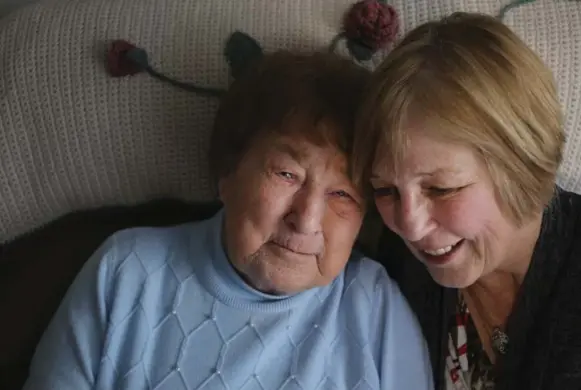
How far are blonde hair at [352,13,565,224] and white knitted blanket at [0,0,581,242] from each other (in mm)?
273

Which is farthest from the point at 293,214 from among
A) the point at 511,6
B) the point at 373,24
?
the point at 511,6

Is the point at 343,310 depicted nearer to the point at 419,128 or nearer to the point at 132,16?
the point at 419,128

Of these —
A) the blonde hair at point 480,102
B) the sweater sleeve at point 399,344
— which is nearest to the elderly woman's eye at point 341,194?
the blonde hair at point 480,102

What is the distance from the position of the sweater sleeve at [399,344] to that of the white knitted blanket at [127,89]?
0.37 m

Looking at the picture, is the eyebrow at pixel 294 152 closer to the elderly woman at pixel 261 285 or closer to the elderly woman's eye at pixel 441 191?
the elderly woman at pixel 261 285

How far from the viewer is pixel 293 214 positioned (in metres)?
1.20

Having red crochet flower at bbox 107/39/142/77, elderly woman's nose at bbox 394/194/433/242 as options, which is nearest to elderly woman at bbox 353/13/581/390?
elderly woman's nose at bbox 394/194/433/242

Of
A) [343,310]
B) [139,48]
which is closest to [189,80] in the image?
[139,48]

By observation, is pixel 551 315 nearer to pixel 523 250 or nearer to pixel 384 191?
pixel 523 250

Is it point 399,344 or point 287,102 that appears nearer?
point 287,102

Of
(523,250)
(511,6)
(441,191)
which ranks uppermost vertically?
(511,6)

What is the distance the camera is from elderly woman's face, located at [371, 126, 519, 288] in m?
1.07

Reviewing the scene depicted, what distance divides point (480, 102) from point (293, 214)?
334mm

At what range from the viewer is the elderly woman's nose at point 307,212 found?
3.89ft
